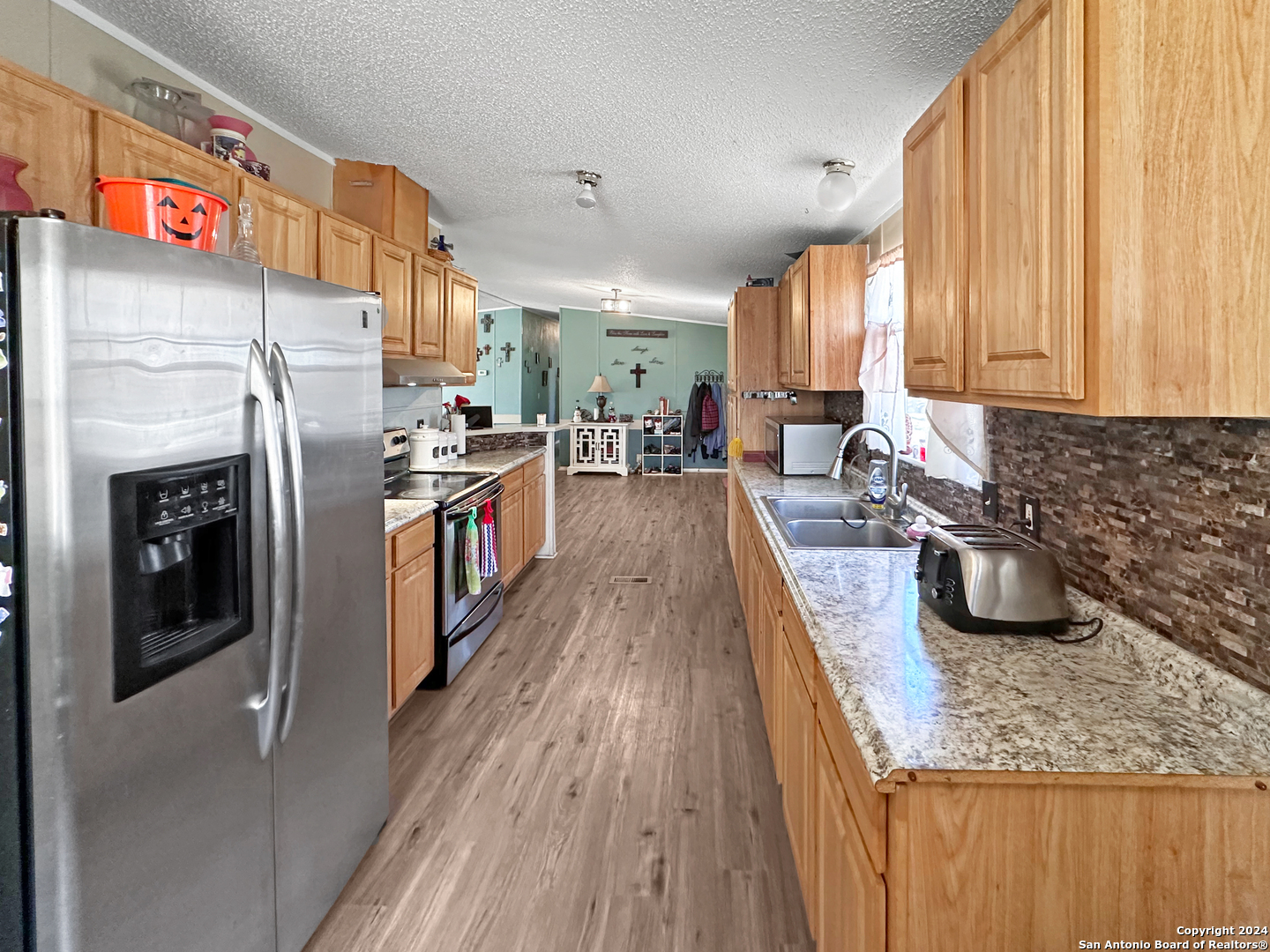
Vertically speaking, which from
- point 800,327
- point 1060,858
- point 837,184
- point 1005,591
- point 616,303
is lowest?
point 1060,858

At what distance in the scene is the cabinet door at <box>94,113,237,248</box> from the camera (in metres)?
1.72

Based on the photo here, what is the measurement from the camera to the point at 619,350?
1169cm

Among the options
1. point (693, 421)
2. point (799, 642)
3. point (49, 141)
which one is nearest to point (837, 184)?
point (799, 642)

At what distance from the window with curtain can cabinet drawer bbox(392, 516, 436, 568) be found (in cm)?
208

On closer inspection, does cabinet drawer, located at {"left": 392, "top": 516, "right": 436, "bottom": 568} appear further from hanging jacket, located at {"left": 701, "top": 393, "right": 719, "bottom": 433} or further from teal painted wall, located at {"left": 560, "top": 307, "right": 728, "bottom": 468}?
teal painted wall, located at {"left": 560, "top": 307, "right": 728, "bottom": 468}

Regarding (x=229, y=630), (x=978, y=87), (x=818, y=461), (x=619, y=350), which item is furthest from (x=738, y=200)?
(x=619, y=350)

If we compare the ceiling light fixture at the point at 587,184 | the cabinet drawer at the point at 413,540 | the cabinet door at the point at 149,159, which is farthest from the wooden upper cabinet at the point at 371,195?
the cabinet drawer at the point at 413,540

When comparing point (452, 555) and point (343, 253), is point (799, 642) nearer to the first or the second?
point (452, 555)

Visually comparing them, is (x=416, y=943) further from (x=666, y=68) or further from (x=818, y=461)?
(x=818, y=461)

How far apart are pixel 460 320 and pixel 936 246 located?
10.7 ft

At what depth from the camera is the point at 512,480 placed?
4676mm

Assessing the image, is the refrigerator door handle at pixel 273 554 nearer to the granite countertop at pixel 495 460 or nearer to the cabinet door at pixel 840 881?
the cabinet door at pixel 840 881

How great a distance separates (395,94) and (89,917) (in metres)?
2.53

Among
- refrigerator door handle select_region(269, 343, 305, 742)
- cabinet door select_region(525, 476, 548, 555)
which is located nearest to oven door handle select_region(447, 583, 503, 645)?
cabinet door select_region(525, 476, 548, 555)
